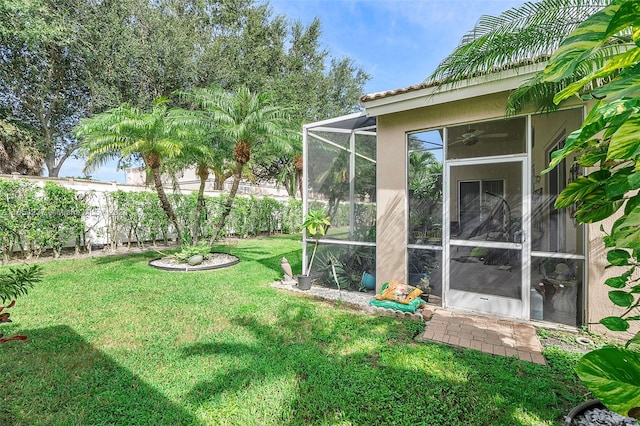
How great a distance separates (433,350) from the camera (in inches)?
A: 148

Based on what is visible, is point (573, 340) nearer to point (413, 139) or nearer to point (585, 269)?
point (585, 269)

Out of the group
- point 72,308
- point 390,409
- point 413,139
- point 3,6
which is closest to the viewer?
point 390,409

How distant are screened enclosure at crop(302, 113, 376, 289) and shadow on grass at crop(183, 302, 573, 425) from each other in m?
2.40

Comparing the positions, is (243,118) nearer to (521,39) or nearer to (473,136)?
(473,136)

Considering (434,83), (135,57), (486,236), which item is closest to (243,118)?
(434,83)

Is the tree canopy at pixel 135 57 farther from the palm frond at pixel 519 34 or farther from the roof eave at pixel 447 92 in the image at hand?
the palm frond at pixel 519 34

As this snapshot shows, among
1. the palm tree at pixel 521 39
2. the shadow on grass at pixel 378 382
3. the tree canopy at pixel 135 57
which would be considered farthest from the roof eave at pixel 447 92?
the tree canopy at pixel 135 57

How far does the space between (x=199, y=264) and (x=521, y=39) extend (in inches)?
346

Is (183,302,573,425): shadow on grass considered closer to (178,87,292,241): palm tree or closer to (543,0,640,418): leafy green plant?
(543,0,640,418): leafy green plant

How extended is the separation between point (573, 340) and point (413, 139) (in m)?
3.88

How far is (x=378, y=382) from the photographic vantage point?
3.08 meters

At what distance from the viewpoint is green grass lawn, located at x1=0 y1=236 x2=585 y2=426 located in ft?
8.71

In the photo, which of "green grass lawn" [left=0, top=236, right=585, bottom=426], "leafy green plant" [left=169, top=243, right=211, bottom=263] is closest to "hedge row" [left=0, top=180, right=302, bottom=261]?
"leafy green plant" [left=169, top=243, right=211, bottom=263]

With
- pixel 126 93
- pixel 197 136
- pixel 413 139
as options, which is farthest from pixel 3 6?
pixel 413 139
